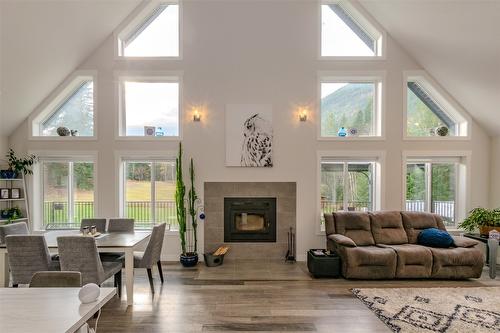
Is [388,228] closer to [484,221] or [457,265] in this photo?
[457,265]

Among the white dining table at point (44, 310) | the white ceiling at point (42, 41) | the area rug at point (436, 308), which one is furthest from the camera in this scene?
the white ceiling at point (42, 41)

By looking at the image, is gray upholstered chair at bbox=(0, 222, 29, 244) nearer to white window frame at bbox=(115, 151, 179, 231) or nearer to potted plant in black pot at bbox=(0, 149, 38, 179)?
white window frame at bbox=(115, 151, 179, 231)

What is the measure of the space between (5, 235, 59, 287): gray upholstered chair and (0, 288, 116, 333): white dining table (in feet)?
4.58

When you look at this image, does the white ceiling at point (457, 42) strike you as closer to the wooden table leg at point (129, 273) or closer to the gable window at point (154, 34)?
the gable window at point (154, 34)

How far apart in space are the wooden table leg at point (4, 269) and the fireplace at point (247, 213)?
11.2 ft

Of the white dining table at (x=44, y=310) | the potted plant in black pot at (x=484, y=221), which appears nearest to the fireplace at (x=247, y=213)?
the potted plant in black pot at (x=484, y=221)

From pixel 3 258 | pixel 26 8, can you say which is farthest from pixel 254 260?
pixel 26 8

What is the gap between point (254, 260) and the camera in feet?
19.0

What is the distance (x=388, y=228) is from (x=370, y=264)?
101cm

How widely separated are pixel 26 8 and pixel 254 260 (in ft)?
18.2

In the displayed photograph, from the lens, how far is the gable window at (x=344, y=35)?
591 centimetres

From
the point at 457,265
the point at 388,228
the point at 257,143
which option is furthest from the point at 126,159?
the point at 457,265

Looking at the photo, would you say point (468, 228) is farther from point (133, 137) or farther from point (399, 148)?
point (133, 137)

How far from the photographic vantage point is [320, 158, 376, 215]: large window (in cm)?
596
